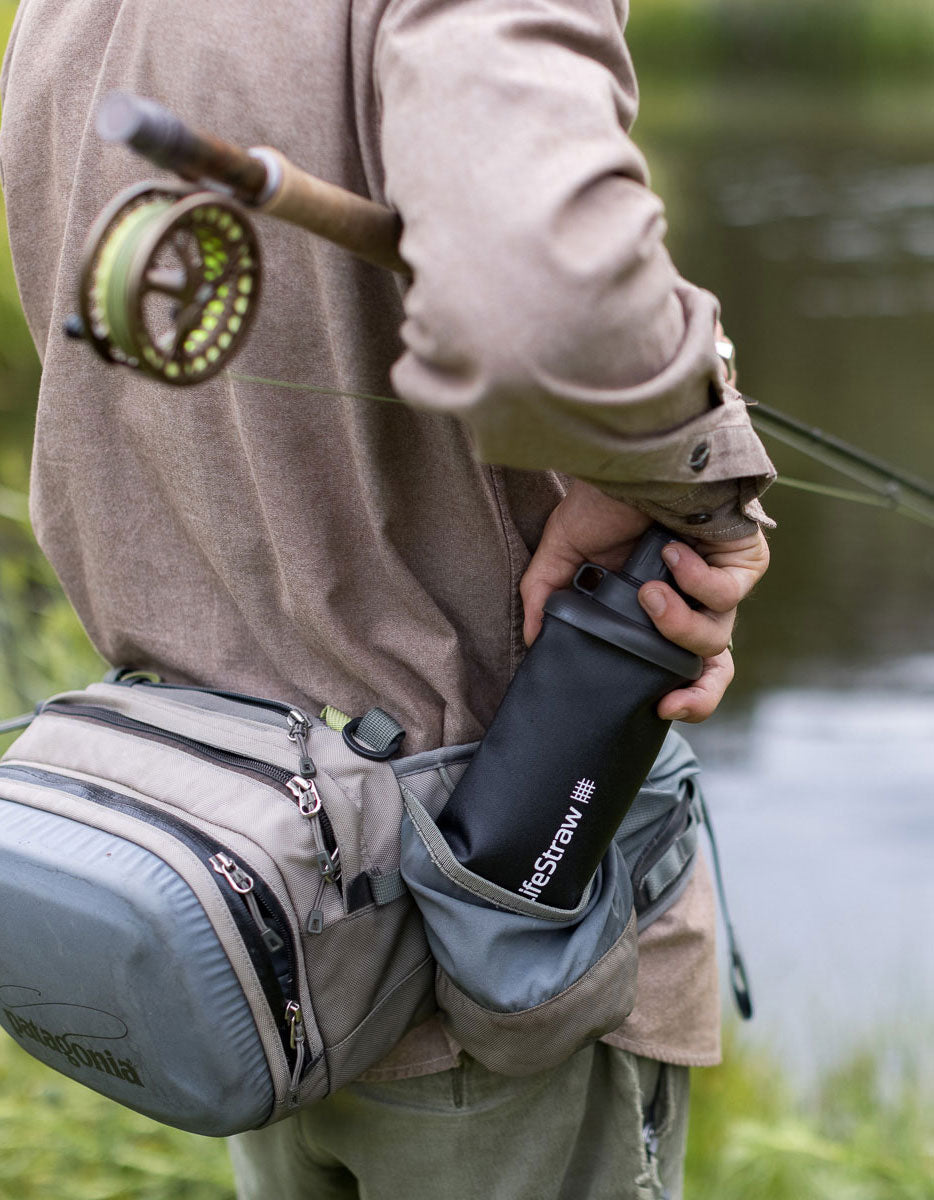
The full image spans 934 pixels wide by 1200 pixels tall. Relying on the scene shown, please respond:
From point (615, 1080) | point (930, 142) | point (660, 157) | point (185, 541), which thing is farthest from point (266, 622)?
point (930, 142)

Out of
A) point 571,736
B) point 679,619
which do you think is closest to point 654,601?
point 679,619

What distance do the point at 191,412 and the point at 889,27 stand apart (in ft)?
51.4

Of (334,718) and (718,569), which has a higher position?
(718,569)

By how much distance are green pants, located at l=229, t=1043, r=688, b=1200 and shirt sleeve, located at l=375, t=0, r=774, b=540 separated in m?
0.63

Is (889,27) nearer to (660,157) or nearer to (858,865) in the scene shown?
(660,157)

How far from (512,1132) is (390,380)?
680 millimetres

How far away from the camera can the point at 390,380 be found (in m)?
1.05

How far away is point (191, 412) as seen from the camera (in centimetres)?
108

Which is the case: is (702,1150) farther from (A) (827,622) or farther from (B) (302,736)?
(A) (827,622)

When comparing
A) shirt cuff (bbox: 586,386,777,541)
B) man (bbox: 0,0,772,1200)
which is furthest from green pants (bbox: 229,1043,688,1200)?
shirt cuff (bbox: 586,386,777,541)

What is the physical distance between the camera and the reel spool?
2.53 ft

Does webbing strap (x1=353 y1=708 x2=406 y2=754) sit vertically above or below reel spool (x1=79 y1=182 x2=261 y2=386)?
below

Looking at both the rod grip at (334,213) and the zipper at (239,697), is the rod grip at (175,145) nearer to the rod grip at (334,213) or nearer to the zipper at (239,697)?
the rod grip at (334,213)

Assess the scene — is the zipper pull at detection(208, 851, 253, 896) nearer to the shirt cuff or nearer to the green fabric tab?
the green fabric tab
